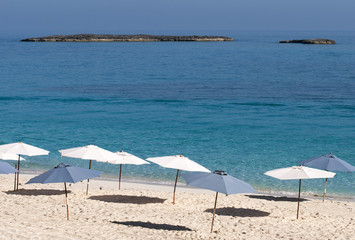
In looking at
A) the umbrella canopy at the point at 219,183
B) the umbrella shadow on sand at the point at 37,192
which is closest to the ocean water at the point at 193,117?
the umbrella shadow on sand at the point at 37,192

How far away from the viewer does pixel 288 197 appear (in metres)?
20.4

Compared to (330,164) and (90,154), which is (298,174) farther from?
(90,154)

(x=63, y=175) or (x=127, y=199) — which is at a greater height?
(x=63, y=175)

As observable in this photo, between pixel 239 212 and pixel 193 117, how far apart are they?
75.5ft

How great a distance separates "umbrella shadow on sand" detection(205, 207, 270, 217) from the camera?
56.1ft

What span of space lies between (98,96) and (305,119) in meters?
20.5

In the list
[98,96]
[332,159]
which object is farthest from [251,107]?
[332,159]

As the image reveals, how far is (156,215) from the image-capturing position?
16625 mm

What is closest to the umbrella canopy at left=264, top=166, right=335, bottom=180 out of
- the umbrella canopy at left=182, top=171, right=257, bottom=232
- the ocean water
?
the umbrella canopy at left=182, top=171, right=257, bottom=232

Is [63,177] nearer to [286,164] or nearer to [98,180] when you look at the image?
[98,180]

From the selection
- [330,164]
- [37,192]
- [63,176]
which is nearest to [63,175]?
[63,176]

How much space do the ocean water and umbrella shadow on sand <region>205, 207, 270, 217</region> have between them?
4.33 metres

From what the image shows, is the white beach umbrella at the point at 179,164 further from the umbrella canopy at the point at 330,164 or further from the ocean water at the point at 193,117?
the ocean water at the point at 193,117

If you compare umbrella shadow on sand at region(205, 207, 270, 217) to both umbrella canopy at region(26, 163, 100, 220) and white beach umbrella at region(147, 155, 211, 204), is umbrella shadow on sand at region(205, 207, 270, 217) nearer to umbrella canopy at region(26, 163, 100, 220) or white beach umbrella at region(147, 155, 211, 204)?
white beach umbrella at region(147, 155, 211, 204)
